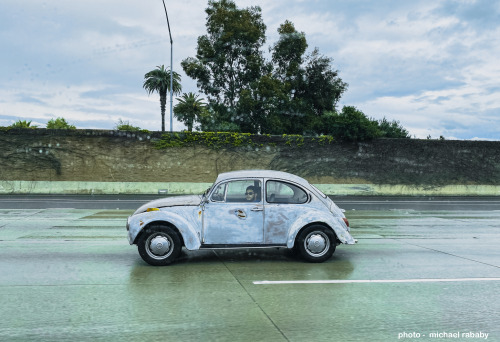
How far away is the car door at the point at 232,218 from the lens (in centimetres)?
775

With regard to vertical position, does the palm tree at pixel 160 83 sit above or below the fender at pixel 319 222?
above

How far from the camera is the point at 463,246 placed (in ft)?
32.6

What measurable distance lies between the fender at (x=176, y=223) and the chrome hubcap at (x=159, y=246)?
10.0 inches

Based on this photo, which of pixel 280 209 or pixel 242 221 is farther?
pixel 280 209

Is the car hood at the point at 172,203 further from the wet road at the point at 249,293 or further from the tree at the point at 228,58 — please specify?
the tree at the point at 228,58

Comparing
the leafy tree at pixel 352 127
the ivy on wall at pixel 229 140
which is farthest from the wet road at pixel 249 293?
the leafy tree at pixel 352 127

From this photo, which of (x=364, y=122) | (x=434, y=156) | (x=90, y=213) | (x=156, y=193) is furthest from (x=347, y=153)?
(x=90, y=213)

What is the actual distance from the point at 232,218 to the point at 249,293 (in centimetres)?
194

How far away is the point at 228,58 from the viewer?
4266cm

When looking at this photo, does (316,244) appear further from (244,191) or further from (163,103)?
(163,103)

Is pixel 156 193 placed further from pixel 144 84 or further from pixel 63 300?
pixel 144 84

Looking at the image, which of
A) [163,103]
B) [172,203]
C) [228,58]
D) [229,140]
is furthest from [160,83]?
[172,203]

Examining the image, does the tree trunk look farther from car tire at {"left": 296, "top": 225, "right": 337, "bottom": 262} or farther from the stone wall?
car tire at {"left": 296, "top": 225, "right": 337, "bottom": 262}

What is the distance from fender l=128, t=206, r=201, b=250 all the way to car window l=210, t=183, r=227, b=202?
1.66 ft
